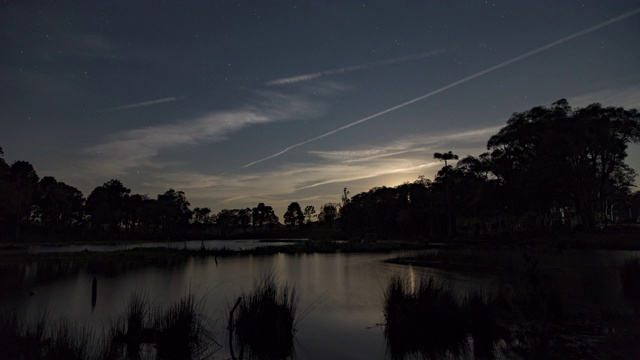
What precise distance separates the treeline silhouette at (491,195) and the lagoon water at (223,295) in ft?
106

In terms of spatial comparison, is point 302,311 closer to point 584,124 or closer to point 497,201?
point 584,124

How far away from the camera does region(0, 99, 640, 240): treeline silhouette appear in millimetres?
51562

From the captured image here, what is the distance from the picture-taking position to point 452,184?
86875 millimetres

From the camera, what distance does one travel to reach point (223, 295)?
24.6 m

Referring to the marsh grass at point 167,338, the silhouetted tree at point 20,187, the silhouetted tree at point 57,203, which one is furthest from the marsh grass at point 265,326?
the silhouetted tree at point 57,203

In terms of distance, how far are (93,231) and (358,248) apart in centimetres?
10462

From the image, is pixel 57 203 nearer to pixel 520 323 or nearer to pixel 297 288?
pixel 297 288

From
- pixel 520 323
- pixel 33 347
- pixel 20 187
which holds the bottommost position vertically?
pixel 520 323

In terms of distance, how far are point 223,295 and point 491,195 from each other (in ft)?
180

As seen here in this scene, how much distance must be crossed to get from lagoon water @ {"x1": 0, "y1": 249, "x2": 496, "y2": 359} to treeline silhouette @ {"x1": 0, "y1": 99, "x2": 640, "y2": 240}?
32316mm

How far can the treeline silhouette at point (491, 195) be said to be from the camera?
5156 centimetres

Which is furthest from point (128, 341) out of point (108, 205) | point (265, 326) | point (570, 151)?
point (108, 205)

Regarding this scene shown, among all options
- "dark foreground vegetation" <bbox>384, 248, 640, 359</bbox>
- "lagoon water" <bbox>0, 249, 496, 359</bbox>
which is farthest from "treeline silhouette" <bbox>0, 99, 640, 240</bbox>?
"dark foreground vegetation" <bbox>384, 248, 640, 359</bbox>

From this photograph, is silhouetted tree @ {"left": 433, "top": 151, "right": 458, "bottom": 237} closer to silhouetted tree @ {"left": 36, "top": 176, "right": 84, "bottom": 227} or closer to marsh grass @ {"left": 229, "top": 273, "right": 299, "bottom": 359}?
marsh grass @ {"left": 229, "top": 273, "right": 299, "bottom": 359}
